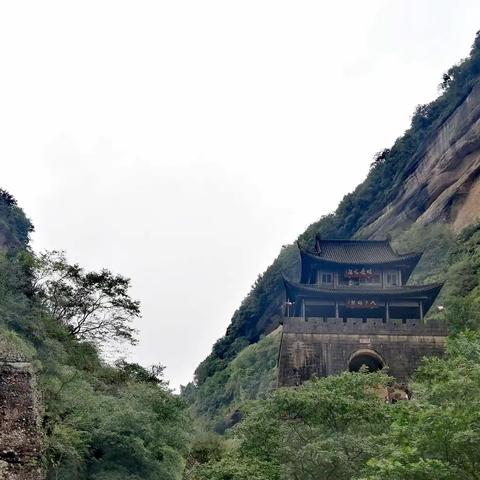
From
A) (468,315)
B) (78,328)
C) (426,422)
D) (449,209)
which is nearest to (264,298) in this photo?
(449,209)

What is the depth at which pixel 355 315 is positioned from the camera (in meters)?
36.1

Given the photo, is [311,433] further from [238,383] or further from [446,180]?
[238,383]

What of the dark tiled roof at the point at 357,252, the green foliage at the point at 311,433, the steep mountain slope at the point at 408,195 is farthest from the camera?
the steep mountain slope at the point at 408,195

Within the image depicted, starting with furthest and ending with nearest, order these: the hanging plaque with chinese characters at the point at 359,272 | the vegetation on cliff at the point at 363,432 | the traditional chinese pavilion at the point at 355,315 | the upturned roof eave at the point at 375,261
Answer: the hanging plaque with chinese characters at the point at 359,272, the upturned roof eave at the point at 375,261, the traditional chinese pavilion at the point at 355,315, the vegetation on cliff at the point at 363,432

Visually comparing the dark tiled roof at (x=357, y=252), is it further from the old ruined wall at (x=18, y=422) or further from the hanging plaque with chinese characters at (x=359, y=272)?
the old ruined wall at (x=18, y=422)

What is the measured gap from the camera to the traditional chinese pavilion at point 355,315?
1252 inches

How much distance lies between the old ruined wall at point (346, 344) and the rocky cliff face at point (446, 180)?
19.0m

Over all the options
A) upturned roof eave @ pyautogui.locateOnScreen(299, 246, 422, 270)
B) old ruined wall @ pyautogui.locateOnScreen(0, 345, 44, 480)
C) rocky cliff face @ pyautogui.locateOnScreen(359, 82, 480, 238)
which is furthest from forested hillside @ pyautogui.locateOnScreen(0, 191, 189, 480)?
rocky cliff face @ pyautogui.locateOnScreen(359, 82, 480, 238)

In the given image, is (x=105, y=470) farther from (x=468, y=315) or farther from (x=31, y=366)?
(x=468, y=315)

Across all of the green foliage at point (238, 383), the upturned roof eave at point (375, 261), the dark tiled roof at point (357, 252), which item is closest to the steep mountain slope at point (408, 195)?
the green foliage at point (238, 383)

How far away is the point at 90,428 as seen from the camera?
16.1m

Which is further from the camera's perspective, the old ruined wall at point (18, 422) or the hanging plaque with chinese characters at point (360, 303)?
the hanging plaque with chinese characters at point (360, 303)

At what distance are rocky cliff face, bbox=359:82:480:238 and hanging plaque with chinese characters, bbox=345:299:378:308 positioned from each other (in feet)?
54.7

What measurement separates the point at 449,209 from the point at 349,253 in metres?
15.4
